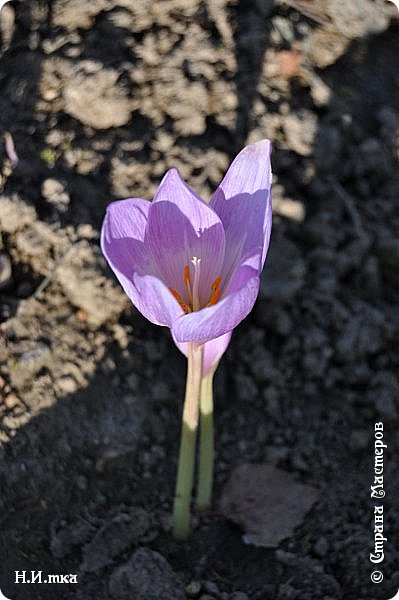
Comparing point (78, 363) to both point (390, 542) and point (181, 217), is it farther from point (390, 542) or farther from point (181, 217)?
point (390, 542)

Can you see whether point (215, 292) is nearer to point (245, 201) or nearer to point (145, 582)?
point (245, 201)

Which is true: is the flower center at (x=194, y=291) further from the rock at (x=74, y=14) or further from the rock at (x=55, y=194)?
the rock at (x=74, y=14)

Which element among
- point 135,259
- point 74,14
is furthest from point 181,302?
point 74,14

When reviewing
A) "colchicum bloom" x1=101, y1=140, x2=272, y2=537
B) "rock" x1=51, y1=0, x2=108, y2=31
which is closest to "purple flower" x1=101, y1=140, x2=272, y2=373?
"colchicum bloom" x1=101, y1=140, x2=272, y2=537

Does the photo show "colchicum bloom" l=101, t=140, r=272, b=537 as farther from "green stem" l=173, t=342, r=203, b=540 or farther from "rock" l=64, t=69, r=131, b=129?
"rock" l=64, t=69, r=131, b=129

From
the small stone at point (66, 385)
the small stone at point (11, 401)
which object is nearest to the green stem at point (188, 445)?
the small stone at point (66, 385)
